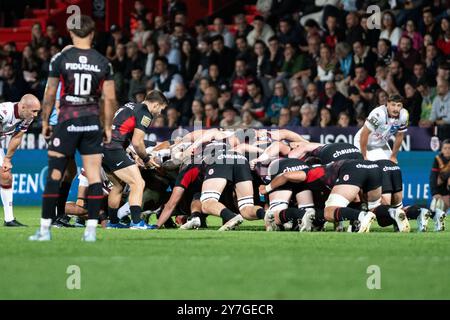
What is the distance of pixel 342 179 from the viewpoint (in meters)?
13.6

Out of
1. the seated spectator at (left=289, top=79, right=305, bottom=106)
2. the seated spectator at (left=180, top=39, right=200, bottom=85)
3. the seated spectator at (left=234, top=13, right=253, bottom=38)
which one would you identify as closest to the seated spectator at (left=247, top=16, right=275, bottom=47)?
the seated spectator at (left=234, top=13, right=253, bottom=38)

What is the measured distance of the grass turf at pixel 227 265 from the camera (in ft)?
25.7

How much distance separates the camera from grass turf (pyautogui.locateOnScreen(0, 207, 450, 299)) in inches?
309

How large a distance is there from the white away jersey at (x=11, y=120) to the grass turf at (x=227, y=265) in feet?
7.94

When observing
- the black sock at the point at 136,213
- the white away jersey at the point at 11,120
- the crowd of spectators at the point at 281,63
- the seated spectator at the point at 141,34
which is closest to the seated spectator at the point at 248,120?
the crowd of spectators at the point at 281,63

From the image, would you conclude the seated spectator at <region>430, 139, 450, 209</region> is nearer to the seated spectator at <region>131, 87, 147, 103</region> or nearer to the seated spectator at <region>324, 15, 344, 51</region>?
the seated spectator at <region>324, 15, 344, 51</region>

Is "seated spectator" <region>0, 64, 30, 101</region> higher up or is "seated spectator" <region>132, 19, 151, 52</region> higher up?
"seated spectator" <region>132, 19, 151, 52</region>

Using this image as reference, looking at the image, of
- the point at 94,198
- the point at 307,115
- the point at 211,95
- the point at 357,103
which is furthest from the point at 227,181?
the point at 211,95

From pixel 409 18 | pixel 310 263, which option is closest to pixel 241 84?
pixel 409 18

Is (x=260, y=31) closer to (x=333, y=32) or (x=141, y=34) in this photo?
(x=333, y=32)

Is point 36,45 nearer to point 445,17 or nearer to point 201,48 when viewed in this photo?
point 201,48

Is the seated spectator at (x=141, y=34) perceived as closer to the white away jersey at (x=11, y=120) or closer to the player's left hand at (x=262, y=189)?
the white away jersey at (x=11, y=120)

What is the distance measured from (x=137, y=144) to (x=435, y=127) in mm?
8163

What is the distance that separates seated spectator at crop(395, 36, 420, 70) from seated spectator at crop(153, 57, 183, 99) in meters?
5.13
